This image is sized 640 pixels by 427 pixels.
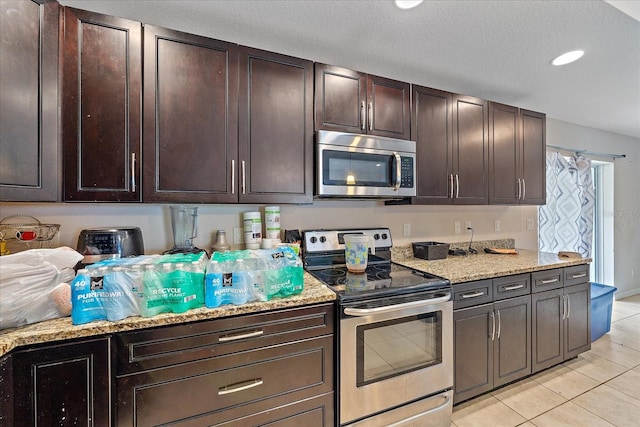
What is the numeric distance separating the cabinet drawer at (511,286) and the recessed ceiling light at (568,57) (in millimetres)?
1574

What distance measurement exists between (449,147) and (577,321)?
71.3 inches

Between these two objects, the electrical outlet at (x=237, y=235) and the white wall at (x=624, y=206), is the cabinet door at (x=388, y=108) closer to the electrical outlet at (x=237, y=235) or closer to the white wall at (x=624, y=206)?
the electrical outlet at (x=237, y=235)

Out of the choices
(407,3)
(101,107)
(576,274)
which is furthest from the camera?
(576,274)

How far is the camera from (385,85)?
6.22 ft

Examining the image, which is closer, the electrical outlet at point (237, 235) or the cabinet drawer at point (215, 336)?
the cabinet drawer at point (215, 336)

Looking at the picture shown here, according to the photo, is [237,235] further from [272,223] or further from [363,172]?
[363,172]

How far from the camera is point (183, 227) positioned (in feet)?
5.50

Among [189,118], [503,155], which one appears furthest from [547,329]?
[189,118]

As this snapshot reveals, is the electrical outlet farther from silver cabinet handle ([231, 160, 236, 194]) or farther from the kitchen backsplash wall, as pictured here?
silver cabinet handle ([231, 160, 236, 194])

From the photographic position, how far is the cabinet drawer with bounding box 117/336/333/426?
1.06 m

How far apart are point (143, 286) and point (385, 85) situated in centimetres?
185

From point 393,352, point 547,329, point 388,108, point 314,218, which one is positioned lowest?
point 547,329

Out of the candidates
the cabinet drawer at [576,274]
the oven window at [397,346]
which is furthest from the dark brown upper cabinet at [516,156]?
the oven window at [397,346]

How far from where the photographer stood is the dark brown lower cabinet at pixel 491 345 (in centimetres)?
173
